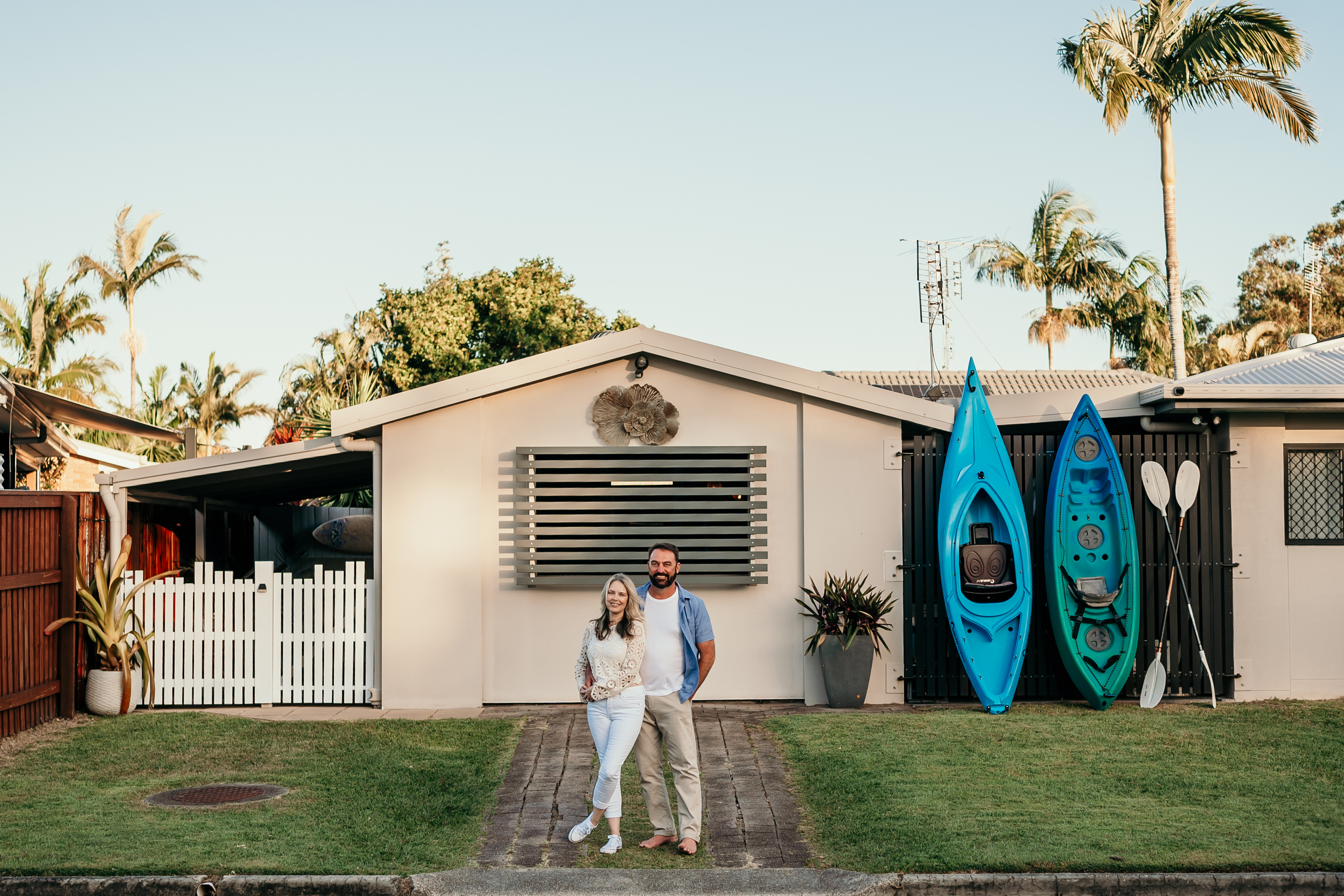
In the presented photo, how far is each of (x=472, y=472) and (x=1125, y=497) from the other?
5653 millimetres

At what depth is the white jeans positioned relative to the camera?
19.3ft

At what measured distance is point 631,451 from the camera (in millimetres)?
10305

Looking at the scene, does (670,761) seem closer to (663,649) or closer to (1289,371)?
(663,649)

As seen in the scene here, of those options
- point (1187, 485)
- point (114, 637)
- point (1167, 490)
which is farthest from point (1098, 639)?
point (114, 637)

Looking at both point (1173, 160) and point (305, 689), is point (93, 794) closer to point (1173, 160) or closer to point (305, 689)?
point (305, 689)

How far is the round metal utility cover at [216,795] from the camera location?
7.02 m

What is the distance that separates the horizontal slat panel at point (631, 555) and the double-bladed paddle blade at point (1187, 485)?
3.56m

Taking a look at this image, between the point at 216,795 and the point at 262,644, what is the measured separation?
3.24 meters

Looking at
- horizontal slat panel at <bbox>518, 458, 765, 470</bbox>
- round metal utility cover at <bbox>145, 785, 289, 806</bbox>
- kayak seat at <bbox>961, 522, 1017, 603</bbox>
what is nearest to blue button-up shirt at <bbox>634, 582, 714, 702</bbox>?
round metal utility cover at <bbox>145, 785, 289, 806</bbox>

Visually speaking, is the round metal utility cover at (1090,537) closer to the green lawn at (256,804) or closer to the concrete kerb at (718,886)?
the concrete kerb at (718,886)

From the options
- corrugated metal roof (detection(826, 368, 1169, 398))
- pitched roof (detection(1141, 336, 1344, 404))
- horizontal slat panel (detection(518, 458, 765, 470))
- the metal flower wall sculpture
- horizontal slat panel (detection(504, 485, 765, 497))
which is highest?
corrugated metal roof (detection(826, 368, 1169, 398))

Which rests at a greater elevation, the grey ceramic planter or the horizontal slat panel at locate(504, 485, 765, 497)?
the horizontal slat panel at locate(504, 485, 765, 497)

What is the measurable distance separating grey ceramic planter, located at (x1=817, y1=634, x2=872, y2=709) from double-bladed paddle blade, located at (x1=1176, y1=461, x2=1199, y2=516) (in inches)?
115

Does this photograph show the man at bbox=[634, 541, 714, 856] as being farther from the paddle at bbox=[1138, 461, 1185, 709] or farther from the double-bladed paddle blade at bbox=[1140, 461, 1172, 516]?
the double-bladed paddle blade at bbox=[1140, 461, 1172, 516]
